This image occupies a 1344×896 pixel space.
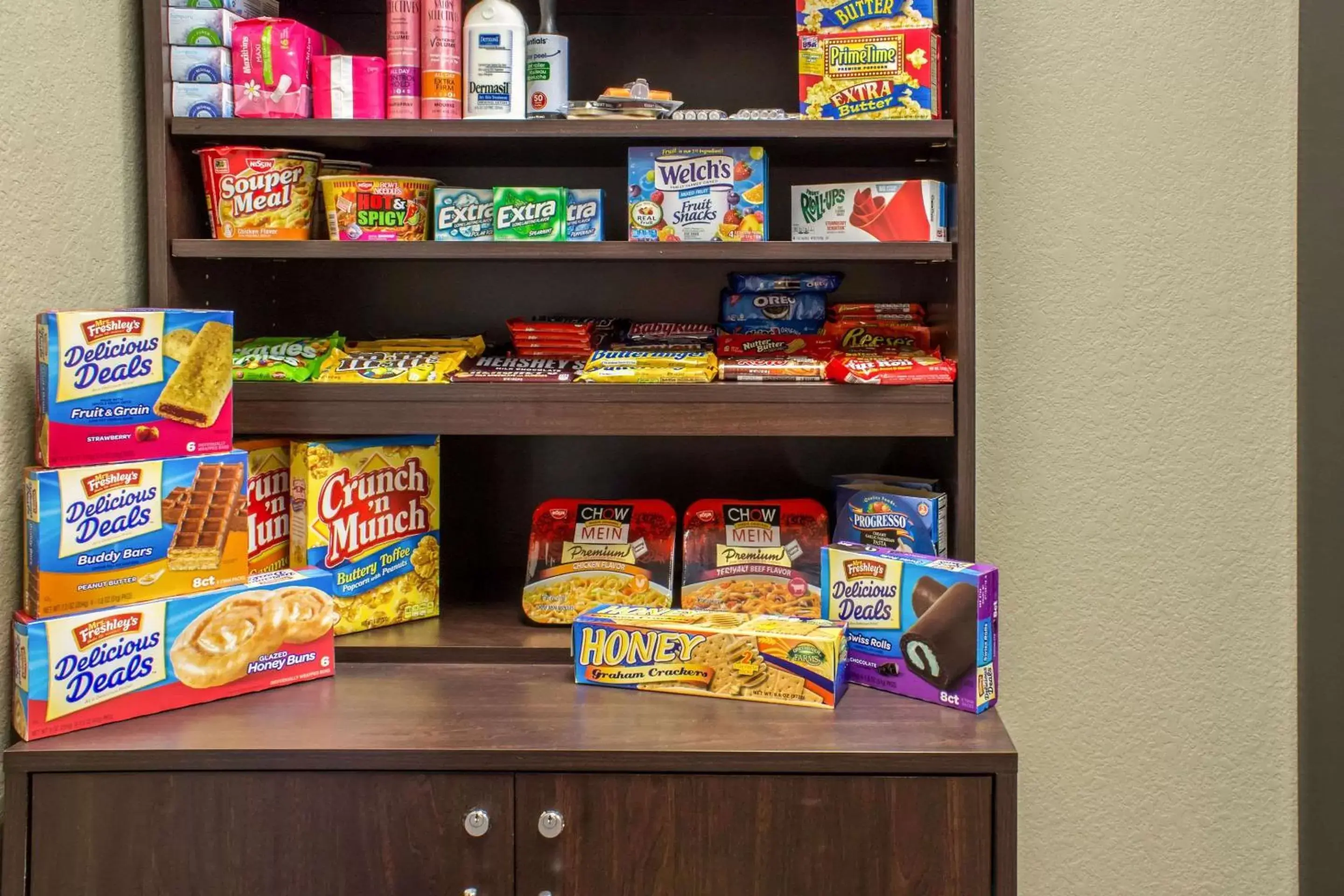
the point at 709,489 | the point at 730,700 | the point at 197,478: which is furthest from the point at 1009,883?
the point at 197,478

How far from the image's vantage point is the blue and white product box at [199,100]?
5.90 ft

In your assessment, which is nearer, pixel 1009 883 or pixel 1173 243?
pixel 1009 883

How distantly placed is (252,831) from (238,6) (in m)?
1.27

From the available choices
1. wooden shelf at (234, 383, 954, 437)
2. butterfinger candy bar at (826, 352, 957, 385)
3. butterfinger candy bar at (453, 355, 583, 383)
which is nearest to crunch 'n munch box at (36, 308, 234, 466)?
wooden shelf at (234, 383, 954, 437)

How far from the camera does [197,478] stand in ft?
5.32

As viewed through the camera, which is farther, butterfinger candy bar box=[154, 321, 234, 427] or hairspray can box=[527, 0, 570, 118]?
hairspray can box=[527, 0, 570, 118]

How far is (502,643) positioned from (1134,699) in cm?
122

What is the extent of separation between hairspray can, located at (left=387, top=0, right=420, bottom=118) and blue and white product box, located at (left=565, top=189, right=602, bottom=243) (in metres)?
0.29

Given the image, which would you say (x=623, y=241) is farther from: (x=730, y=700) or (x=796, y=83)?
(x=730, y=700)

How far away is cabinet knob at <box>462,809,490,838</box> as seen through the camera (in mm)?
1431

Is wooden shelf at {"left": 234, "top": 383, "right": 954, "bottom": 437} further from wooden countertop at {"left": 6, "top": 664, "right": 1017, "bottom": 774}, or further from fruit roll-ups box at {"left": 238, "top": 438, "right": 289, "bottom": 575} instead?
wooden countertop at {"left": 6, "top": 664, "right": 1017, "bottom": 774}

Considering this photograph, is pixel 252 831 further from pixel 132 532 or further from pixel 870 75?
pixel 870 75

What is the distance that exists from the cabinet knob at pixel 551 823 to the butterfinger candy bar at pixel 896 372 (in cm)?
79

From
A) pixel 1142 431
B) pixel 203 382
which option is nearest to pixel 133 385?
pixel 203 382
